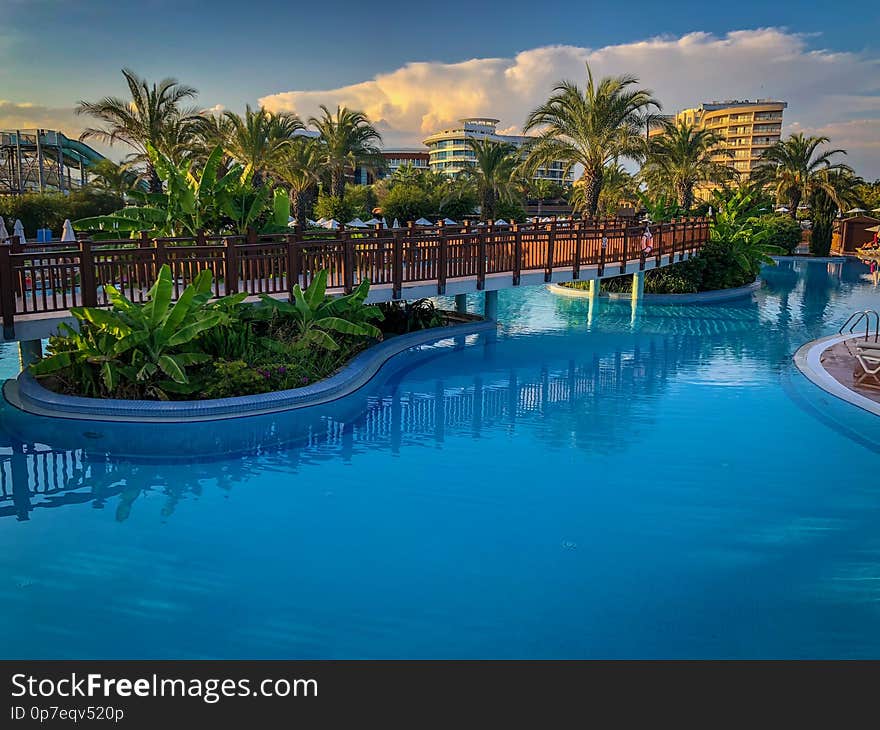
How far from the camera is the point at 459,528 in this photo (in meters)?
7.73

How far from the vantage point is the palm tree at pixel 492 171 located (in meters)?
42.3

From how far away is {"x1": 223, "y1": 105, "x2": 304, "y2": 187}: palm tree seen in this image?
108 ft

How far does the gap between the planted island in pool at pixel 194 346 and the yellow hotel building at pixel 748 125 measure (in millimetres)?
132687

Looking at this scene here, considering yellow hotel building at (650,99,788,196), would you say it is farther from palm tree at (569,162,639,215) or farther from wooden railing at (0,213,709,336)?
wooden railing at (0,213,709,336)

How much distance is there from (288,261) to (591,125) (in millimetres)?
17220

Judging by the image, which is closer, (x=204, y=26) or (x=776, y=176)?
(x=204, y=26)

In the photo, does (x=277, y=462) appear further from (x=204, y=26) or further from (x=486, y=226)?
(x=204, y=26)

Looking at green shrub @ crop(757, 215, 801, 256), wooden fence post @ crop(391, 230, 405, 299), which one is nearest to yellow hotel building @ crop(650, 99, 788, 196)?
green shrub @ crop(757, 215, 801, 256)
